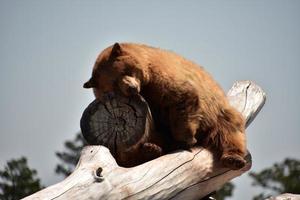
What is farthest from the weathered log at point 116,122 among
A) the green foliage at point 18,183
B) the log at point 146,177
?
the green foliage at point 18,183

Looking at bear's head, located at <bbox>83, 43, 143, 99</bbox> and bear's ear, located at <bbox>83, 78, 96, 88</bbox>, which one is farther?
bear's ear, located at <bbox>83, 78, 96, 88</bbox>

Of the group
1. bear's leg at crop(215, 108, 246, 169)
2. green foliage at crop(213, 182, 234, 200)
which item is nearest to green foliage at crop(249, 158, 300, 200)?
green foliage at crop(213, 182, 234, 200)

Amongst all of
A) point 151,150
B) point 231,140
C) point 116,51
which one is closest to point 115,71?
point 116,51

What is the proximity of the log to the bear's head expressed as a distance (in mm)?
961

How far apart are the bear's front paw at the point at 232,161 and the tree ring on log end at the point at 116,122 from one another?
4.43 ft

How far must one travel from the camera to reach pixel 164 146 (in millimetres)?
8969

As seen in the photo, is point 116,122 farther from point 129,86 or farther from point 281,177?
point 281,177

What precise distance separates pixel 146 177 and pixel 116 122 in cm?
79

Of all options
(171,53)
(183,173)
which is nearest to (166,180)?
(183,173)

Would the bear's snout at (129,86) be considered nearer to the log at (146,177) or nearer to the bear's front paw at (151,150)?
the bear's front paw at (151,150)

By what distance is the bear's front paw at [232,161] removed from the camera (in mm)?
9133

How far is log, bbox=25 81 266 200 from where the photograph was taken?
7.20m

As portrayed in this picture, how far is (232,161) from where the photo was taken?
9125 millimetres

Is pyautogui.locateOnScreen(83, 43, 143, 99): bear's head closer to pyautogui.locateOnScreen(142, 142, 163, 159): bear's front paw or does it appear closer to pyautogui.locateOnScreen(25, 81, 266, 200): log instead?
pyautogui.locateOnScreen(142, 142, 163, 159): bear's front paw
